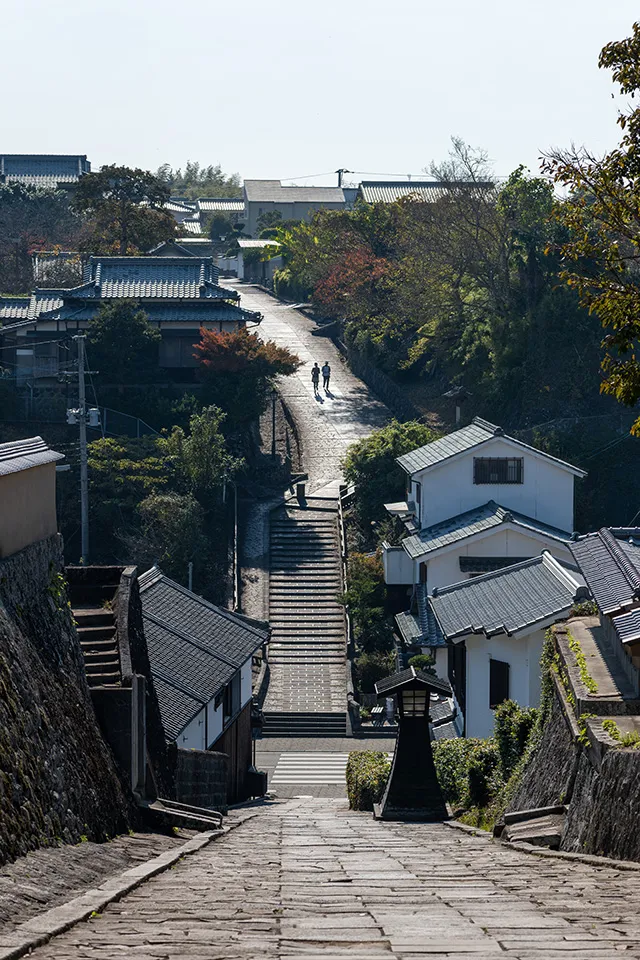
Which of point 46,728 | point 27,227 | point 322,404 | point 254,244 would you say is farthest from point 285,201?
point 46,728

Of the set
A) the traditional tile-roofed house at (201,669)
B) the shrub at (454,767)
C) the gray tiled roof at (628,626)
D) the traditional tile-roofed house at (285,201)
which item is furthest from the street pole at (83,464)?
the traditional tile-roofed house at (285,201)

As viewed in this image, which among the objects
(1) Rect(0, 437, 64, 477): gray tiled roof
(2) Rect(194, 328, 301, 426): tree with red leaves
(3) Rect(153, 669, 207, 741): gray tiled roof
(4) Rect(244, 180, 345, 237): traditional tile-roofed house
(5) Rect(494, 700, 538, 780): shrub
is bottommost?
(3) Rect(153, 669, 207, 741): gray tiled roof

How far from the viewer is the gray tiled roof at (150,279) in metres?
52.3

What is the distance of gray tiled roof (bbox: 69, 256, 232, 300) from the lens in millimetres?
52344

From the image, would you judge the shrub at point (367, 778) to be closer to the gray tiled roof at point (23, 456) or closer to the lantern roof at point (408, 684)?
the lantern roof at point (408, 684)

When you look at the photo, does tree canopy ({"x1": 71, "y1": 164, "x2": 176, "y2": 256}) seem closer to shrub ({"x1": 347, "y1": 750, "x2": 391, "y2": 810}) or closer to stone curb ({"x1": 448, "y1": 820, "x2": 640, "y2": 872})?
shrub ({"x1": 347, "y1": 750, "x2": 391, "y2": 810})

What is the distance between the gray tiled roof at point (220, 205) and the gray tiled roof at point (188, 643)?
8547 centimetres

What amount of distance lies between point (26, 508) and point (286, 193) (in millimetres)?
94717

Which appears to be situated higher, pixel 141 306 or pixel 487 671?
pixel 141 306

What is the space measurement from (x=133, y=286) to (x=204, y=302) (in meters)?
3.43

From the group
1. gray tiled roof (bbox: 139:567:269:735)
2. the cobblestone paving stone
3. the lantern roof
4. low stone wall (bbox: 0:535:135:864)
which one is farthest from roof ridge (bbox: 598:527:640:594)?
gray tiled roof (bbox: 139:567:269:735)

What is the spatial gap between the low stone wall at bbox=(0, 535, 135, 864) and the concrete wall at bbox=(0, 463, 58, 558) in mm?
142

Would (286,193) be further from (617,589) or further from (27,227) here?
(617,589)

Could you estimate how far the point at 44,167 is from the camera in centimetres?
9025
